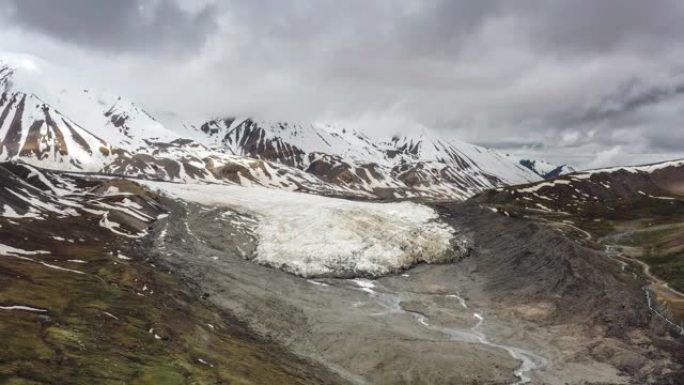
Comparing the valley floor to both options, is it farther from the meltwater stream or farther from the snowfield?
the snowfield

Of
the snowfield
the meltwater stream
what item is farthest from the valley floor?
the snowfield

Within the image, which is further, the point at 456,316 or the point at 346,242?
the point at 346,242

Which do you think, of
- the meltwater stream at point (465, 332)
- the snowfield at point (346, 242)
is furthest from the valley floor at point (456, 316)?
the snowfield at point (346, 242)

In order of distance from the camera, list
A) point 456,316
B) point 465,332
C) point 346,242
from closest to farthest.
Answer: point 465,332 < point 456,316 < point 346,242

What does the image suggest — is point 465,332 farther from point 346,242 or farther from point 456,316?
point 346,242

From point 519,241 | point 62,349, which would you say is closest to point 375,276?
point 519,241

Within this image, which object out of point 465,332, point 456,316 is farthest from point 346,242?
point 465,332

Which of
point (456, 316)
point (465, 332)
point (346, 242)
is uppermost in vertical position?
point (346, 242)

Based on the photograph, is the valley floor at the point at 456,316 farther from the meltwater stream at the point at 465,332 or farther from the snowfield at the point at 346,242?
the snowfield at the point at 346,242
